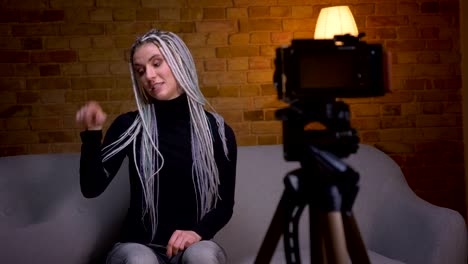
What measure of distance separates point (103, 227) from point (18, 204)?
1.11 ft

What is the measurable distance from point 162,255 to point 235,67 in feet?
4.98

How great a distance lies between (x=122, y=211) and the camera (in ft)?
7.44

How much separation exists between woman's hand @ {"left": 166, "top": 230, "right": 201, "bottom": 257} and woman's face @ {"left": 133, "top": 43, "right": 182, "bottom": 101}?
459 mm

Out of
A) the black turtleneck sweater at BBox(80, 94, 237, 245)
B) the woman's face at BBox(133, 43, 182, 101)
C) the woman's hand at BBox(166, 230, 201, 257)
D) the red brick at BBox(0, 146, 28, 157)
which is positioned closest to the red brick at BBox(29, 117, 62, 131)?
the red brick at BBox(0, 146, 28, 157)

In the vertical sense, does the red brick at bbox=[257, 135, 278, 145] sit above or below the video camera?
below

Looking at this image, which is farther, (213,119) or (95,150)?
(213,119)

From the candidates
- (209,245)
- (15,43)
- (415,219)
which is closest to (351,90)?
(209,245)

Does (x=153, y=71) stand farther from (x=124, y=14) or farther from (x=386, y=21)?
(x=386, y=21)

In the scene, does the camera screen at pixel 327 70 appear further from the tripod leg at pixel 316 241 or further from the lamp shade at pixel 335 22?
the lamp shade at pixel 335 22

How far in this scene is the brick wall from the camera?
2.97 meters

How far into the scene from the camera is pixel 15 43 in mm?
2951

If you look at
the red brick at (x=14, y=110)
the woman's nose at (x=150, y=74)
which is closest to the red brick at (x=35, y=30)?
the red brick at (x=14, y=110)

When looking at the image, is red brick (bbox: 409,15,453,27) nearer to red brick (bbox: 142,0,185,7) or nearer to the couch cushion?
red brick (bbox: 142,0,185,7)

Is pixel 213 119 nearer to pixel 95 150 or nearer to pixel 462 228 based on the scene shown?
pixel 95 150
